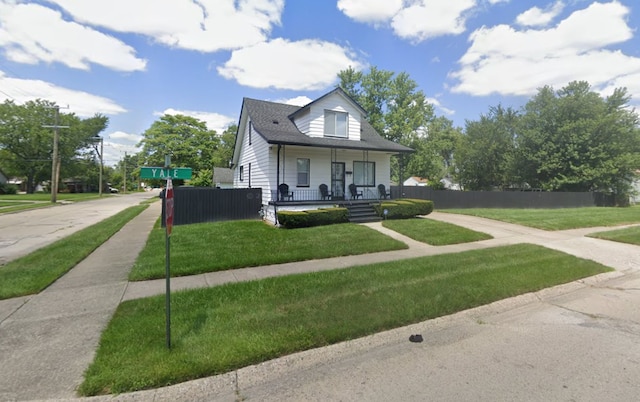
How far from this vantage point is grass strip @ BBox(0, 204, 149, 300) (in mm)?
5631

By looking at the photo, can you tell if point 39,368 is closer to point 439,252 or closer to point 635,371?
point 635,371

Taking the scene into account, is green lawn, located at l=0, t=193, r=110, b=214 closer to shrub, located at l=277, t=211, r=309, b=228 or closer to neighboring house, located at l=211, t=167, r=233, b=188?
neighboring house, located at l=211, t=167, r=233, b=188

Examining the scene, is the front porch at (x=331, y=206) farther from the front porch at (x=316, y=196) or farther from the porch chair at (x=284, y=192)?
the porch chair at (x=284, y=192)

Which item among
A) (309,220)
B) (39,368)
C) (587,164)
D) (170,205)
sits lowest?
(39,368)

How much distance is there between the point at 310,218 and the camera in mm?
12023

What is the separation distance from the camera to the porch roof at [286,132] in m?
14.4

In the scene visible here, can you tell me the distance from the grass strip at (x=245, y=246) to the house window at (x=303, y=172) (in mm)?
4369

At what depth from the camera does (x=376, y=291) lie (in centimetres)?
518

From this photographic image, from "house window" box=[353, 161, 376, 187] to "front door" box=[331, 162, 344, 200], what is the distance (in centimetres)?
84

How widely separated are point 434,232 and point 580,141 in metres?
24.1

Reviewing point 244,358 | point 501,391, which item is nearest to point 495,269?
point 501,391

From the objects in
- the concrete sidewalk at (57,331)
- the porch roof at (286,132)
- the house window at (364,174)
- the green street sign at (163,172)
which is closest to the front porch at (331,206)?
the house window at (364,174)

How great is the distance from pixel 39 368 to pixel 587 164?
34916mm

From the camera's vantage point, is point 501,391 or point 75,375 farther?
point 75,375
